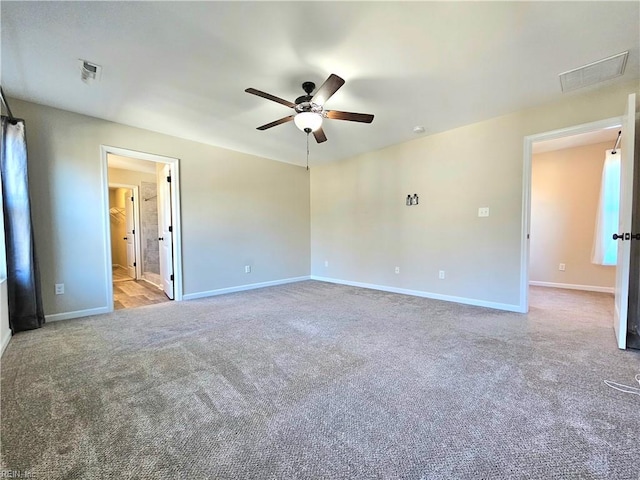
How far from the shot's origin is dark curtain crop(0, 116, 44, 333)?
271 cm

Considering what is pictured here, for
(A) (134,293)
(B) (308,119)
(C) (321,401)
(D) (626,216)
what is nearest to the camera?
(C) (321,401)

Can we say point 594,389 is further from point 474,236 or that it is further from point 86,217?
point 86,217

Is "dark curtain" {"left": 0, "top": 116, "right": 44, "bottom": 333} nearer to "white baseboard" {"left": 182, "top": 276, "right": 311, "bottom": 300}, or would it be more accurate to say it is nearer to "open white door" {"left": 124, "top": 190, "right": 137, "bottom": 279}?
"white baseboard" {"left": 182, "top": 276, "right": 311, "bottom": 300}

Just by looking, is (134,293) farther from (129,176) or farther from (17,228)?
(129,176)

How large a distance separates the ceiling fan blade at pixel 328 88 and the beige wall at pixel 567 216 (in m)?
4.94

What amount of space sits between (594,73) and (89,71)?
4.61m

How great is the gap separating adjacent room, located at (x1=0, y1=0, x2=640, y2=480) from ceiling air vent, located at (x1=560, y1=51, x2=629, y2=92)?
0.02m

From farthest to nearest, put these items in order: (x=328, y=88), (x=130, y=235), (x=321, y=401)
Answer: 1. (x=130, y=235)
2. (x=328, y=88)
3. (x=321, y=401)

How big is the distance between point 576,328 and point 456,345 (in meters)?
1.53

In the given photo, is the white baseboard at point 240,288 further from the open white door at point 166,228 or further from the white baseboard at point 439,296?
the white baseboard at point 439,296

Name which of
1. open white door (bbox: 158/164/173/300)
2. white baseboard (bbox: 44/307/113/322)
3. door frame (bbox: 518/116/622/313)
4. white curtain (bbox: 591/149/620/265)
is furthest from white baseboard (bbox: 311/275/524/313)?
white baseboard (bbox: 44/307/113/322)

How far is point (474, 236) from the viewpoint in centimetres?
378

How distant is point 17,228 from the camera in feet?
9.04

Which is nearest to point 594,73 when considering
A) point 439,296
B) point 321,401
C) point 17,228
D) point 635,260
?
point 635,260
